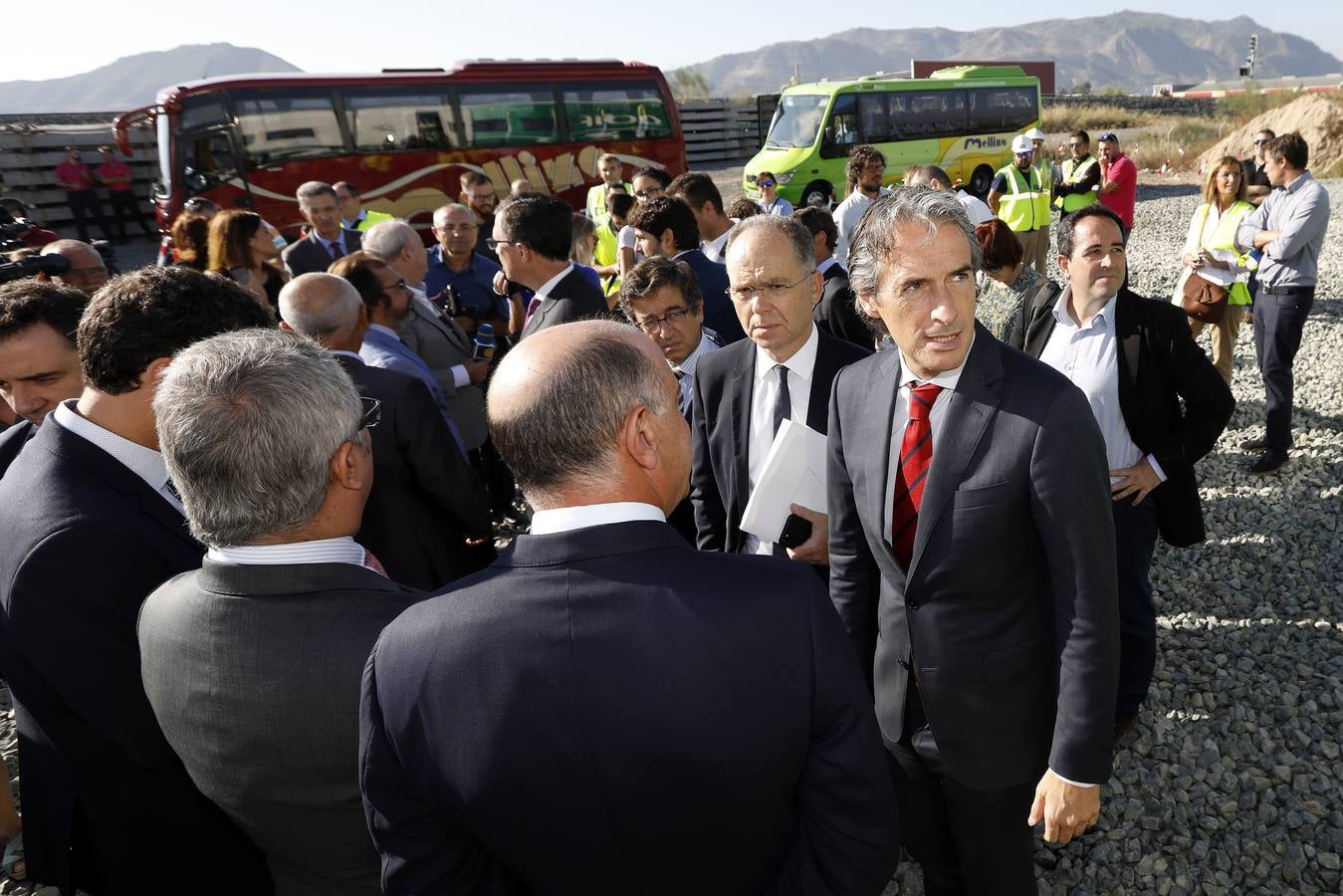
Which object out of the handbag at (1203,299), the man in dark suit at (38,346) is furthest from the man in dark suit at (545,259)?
the handbag at (1203,299)

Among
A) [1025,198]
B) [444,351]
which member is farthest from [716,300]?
[1025,198]

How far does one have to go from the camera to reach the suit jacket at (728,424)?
2789 millimetres

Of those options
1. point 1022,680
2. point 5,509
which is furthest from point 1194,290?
point 5,509

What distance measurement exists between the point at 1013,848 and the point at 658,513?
1475mm

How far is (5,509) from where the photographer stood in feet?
5.77

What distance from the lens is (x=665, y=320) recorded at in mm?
3289

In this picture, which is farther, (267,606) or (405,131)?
(405,131)

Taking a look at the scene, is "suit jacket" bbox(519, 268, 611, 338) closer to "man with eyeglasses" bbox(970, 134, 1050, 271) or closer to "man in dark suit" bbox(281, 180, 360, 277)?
"man in dark suit" bbox(281, 180, 360, 277)

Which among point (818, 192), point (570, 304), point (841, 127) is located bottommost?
point (570, 304)

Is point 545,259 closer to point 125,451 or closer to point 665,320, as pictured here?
point 665,320

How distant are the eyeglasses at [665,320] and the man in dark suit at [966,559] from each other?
1.17 metres

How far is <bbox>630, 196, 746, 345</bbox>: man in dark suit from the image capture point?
435 centimetres

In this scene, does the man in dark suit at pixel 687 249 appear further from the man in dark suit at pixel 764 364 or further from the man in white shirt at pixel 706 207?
the man in dark suit at pixel 764 364

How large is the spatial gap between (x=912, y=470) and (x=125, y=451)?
1869 mm
